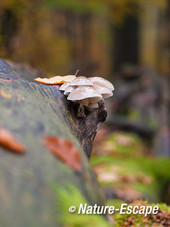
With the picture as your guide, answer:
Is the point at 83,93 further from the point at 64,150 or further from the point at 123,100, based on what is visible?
the point at 123,100

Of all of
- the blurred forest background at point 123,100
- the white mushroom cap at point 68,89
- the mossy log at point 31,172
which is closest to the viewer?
the mossy log at point 31,172

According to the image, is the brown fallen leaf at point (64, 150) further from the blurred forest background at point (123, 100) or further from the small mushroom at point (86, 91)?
the blurred forest background at point (123, 100)

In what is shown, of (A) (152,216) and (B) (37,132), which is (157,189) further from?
(B) (37,132)

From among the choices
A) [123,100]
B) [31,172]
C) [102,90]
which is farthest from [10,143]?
[123,100]

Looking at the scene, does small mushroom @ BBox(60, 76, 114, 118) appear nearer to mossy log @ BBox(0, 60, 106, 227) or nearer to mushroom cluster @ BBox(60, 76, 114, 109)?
mushroom cluster @ BBox(60, 76, 114, 109)

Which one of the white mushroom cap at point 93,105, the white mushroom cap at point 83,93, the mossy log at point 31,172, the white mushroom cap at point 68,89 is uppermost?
the white mushroom cap at point 68,89

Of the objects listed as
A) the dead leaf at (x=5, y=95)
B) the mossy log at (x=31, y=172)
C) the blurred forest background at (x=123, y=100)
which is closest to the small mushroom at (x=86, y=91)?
the mossy log at (x=31, y=172)

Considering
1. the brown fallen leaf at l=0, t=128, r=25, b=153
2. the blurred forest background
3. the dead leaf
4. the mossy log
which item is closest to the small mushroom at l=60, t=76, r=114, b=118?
the mossy log
